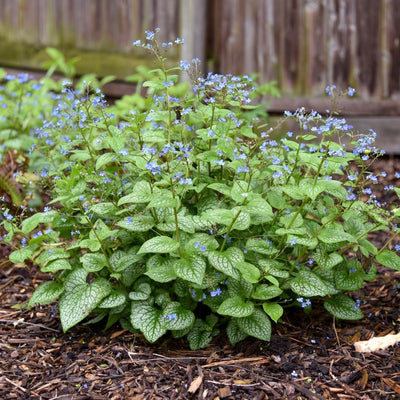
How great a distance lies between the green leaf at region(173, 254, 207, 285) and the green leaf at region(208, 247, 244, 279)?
47mm

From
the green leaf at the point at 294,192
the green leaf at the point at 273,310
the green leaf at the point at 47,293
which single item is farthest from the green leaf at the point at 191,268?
the green leaf at the point at 47,293

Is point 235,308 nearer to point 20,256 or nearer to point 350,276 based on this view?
point 350,276

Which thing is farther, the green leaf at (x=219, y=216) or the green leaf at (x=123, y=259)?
the green leaf at (x=123, y=259)

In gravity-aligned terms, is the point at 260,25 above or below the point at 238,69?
above

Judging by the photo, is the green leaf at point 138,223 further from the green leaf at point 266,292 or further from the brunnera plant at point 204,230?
the green leaf at point 266,292

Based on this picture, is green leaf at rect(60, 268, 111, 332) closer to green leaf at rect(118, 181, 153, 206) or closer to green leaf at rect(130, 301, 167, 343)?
green leaf at rect(130, 301, 167, 343)

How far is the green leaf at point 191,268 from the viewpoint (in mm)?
2383

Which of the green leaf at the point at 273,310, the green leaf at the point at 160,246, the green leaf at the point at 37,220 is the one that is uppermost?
the green leaf at the point at 37,220

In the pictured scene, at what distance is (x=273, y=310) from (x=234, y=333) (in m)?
0.26

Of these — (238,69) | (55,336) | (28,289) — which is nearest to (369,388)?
(55,336)

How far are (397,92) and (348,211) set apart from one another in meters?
2.89

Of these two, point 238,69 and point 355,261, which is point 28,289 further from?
point 238,69

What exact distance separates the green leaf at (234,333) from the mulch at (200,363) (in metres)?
0.06

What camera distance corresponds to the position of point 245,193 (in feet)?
7.64
